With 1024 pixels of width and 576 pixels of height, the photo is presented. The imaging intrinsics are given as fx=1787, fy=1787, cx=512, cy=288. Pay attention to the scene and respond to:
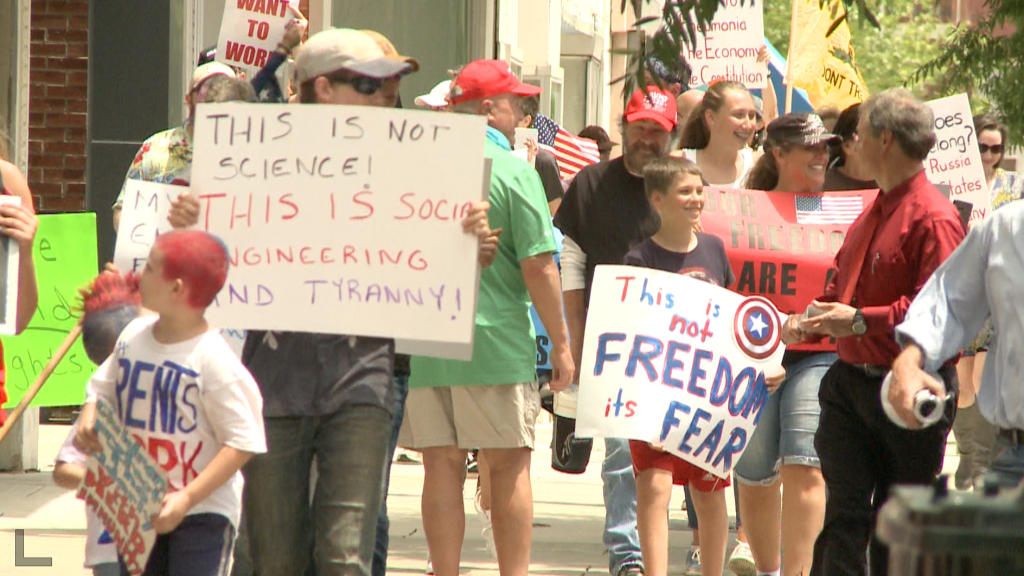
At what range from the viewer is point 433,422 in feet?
21.1

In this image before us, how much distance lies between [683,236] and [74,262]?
8.64 ft

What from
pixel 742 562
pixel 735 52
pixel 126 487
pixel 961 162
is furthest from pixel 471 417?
Result: pixel 735 52

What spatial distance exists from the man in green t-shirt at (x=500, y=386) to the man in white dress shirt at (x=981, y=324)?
66.3 inches

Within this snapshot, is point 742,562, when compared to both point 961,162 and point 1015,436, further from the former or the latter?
point 1015,436

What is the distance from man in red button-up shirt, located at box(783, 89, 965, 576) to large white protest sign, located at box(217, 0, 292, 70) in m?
3.52

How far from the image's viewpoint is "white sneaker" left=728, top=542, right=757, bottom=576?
789 centimetres

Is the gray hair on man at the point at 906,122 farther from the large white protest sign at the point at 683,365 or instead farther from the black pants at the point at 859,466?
the large white protest sign at the point at 683,365

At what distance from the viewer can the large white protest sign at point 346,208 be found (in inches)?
203

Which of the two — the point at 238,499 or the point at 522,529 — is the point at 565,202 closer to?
the point at 522,529

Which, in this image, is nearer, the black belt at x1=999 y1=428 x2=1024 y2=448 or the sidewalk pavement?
the black belt at x1=999 y1=428 x2=1024 y2=448

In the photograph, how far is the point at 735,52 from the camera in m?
13.0

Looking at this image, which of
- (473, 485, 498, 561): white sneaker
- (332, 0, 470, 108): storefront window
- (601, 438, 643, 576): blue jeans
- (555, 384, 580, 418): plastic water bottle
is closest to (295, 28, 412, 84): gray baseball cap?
(601, 438, 643, 576): blue jeans

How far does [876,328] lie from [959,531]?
2926 mm

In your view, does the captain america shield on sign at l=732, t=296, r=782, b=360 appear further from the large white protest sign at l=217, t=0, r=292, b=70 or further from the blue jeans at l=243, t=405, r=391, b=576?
the large white protest sign at l=217, t=0, r=292, b=70
